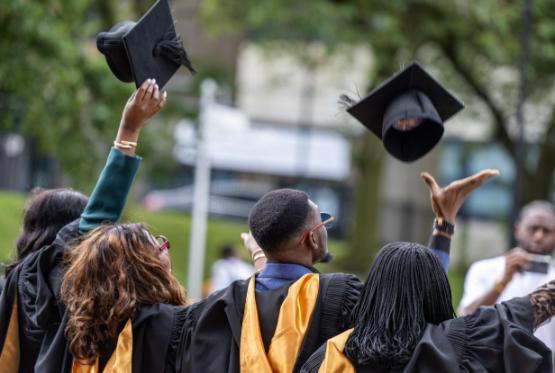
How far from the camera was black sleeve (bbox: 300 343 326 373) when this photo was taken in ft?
10.3

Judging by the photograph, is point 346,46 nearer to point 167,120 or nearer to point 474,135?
point 167,120

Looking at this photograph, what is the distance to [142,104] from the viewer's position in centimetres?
372

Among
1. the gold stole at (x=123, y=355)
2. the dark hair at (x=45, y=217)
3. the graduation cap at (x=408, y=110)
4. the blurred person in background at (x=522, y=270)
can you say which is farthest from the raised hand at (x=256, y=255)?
the blurred person in background at (x=522, y=270)

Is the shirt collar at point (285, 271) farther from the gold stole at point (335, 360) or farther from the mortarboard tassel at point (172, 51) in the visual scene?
the mortarboard tassel at point (172, 51)

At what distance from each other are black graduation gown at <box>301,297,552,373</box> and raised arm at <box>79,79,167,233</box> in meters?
1.26

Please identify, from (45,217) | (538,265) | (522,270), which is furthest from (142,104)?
(538,265)

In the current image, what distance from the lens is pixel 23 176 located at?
93.1 ft

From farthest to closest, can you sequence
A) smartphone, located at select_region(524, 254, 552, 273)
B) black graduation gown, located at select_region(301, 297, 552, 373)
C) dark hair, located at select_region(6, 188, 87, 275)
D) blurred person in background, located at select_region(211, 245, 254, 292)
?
blurred person in background, located at select_region(211, 245, 254, 292)
smartphone, located at select_region(524, 254, 552, 273)
dark hair, located at select_region(6, 188, 87, 275)
black graduation gown, located at select_region(301, 297, 552, 373)

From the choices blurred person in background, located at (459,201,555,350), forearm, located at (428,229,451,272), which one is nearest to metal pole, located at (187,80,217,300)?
blurred person in background, located at (459,201,555,350)

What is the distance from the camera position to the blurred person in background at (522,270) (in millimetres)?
5066

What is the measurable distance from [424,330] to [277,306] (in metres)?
0.54

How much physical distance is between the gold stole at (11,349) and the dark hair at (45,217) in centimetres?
27

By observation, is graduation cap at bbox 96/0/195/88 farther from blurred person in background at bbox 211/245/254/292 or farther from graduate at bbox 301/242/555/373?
blurred person in background at bbox 211/245/254/292

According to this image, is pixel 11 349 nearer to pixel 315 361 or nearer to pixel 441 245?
pixel 315 361
